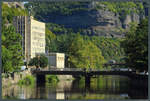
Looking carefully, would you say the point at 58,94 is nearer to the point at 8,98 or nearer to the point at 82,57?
the point at 8,98

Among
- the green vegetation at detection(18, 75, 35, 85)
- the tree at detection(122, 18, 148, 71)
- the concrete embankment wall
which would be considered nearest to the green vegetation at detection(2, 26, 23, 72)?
the concrete embankment wall

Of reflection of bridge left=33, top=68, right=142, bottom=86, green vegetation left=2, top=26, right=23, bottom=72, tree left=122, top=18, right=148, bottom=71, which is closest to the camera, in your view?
green vegetation left=2, top=26, right=23, bottom=72

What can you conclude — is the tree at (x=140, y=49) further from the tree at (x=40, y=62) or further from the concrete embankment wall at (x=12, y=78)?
the tree at (x=40, y=62)

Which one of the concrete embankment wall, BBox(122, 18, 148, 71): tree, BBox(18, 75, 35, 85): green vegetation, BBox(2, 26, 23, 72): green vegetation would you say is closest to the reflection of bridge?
the concrete embankment wall

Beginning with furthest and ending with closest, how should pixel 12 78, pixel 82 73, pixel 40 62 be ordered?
pixel 40 62 → pixel 82 73 → pixel 12 78

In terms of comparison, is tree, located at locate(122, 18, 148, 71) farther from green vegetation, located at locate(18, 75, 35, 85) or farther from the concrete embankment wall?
the concrete embankment wall

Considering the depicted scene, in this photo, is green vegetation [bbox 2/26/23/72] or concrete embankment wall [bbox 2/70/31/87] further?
green vegetation [bbox 2/26/23/72]

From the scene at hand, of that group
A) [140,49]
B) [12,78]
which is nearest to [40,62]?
[12,78]

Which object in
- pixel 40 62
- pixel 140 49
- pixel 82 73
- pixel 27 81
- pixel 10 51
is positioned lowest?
pixel 27 81

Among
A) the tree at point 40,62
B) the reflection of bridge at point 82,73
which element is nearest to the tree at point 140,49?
the reflection of bridge at point 82,73

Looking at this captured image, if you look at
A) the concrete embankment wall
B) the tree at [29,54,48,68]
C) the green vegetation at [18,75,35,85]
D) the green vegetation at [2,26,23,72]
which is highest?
the green vegetation at [2,26,23,72]

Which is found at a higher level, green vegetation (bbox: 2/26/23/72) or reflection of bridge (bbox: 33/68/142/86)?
green vegetation (bbox: 2/26/23/72)

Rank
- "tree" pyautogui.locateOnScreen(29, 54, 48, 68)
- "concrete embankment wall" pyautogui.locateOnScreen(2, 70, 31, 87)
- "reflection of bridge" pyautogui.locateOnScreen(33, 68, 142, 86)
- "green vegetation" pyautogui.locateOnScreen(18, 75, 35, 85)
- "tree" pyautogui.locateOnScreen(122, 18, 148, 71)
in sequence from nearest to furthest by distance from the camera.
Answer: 1. "concrete embankment wall" pyautogui.locateOnScreen(2, 70, 31, 87)
2. "tree" pyautogui.locateOnScreen(122, 18, 148, 71)
3. "green vegetation" pyautogui.locateOnScreen(18, 75, 35, 85)
4. "reflection of bridge" pyautogui.locateOnScreen(33, 68, 142, 86)
5. "tree" pyautogui.locateOnScreen(29, 54, 48, 68)

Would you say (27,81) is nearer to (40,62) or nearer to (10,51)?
(10,51)
